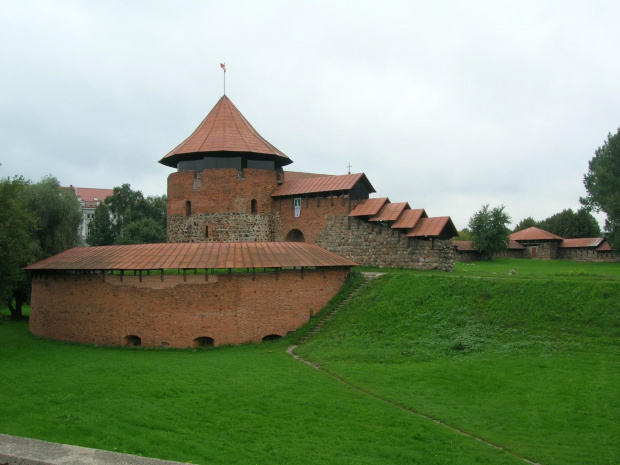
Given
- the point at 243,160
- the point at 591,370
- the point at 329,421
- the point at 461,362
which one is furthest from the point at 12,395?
the point at 243,160

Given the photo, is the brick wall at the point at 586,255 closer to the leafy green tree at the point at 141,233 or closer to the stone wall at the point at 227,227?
the stone wall at the point at 227,227

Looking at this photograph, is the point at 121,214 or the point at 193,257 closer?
the point at 193,257

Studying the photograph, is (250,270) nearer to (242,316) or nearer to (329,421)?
(242,316)

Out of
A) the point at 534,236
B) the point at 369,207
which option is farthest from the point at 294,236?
the point at 534,236

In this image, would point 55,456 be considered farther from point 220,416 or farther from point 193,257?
point 193,257

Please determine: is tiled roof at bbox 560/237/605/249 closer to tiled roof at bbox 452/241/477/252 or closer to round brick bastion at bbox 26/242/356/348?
tiled roof at bbox 452/241/477/252

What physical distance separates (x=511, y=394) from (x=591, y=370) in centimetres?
226

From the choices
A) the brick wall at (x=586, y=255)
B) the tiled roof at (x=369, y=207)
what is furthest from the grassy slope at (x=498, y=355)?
the brick wall at (x=586, y=255)

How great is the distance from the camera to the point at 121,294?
19922mm

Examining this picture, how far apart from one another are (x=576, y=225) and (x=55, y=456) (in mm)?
58390

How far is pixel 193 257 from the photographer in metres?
20.2

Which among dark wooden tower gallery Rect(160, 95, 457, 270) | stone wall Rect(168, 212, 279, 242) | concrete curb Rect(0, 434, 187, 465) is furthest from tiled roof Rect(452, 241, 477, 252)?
concrete curb Rect(0, 434, 187, 465)

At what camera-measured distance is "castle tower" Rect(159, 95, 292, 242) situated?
28.3 m

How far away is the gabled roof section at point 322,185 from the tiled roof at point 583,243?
2287 cm
